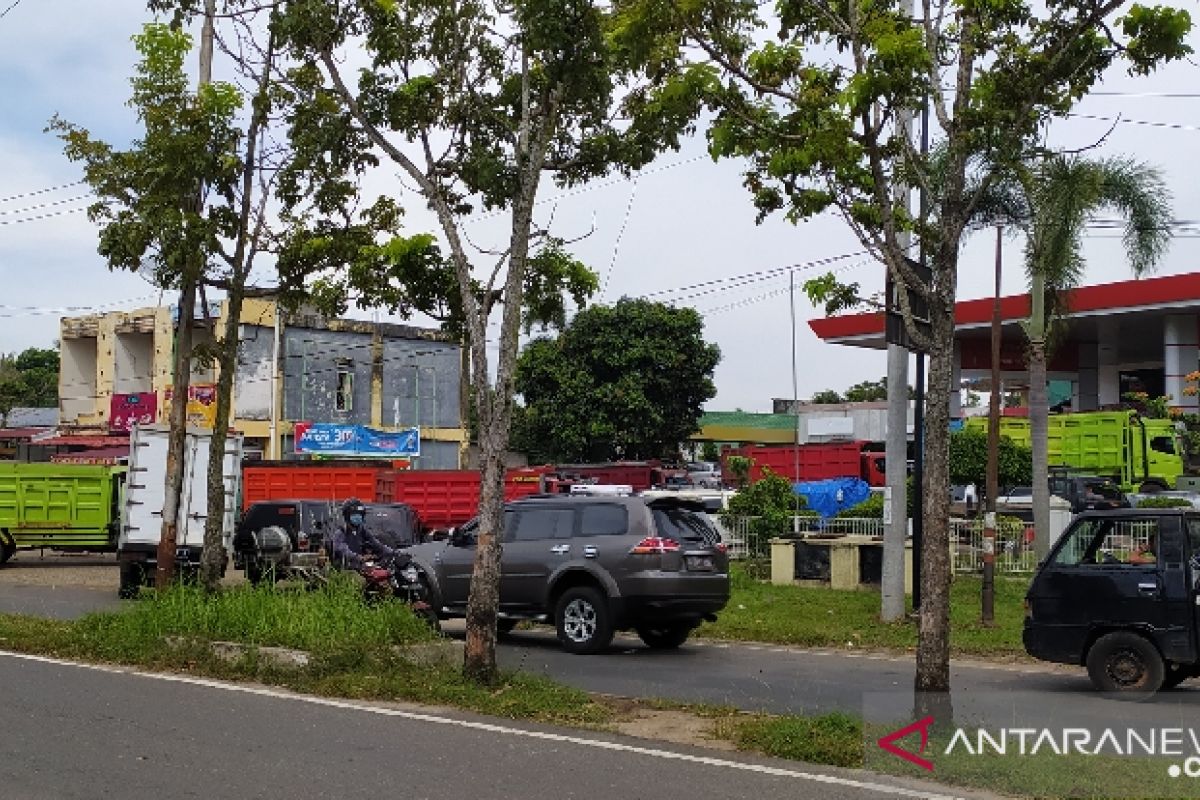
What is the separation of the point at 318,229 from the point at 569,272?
16.6ft

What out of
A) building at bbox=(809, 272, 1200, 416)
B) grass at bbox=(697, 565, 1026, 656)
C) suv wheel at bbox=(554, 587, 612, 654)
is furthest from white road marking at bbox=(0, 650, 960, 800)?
building at bbox=(809, 272, 1200, 416)

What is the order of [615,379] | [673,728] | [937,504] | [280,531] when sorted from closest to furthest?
[937,504] → [673,728] → [280,531] → [615,379]

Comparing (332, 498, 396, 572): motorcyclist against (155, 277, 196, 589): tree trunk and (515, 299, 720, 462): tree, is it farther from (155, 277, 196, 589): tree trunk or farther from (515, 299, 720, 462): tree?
(515, 299, 720, 462): tree


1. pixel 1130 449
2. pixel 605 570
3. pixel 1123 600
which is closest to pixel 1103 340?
pixel 1130 449

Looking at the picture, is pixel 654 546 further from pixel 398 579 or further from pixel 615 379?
pixel 615 379

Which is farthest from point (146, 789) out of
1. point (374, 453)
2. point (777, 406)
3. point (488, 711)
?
point (777, 406)

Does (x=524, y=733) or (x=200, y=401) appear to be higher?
(x=200, y=401)

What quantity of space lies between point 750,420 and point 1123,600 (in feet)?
188

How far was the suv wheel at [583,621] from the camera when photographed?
1500 cm

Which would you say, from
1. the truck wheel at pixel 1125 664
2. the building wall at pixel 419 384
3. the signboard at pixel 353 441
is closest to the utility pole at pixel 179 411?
the truck wheel at pixel 1125 664

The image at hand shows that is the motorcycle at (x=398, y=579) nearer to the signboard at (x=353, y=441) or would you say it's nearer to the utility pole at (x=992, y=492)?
the utility pole at (x=992, y=492)

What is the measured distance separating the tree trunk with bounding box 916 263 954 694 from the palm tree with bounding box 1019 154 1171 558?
34.4 feet

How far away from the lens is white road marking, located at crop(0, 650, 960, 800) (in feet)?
26.1

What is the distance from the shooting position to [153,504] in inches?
883
